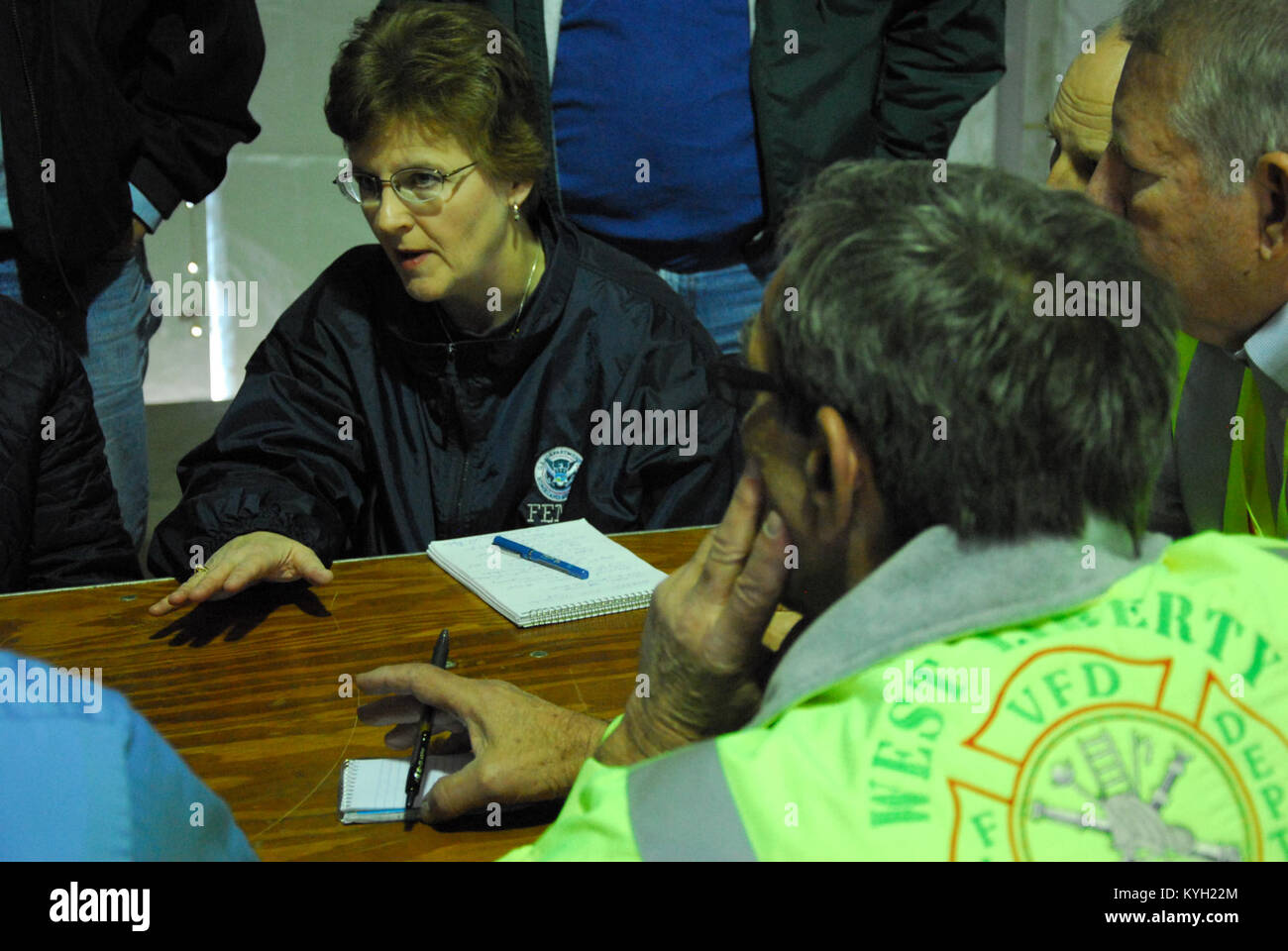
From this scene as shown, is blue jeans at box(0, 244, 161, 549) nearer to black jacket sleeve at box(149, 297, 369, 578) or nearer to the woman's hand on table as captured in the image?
black jacket sleeve at box(149, 297, 369, 578)

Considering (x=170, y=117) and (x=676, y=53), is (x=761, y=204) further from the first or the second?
(x=170, y=117)

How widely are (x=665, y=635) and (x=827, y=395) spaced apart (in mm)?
352

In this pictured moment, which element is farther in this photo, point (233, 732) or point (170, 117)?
point (170, 117)

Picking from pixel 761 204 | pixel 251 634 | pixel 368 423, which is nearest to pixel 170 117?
pixel 368 423

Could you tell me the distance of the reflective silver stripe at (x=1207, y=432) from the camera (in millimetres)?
1846

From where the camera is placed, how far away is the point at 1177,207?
1.57 metres

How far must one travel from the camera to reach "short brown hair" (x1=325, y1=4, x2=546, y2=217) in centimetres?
217

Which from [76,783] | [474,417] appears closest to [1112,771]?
[76,783]

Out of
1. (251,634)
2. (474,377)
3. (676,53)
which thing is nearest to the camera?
(251,634)

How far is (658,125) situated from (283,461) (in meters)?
1.09

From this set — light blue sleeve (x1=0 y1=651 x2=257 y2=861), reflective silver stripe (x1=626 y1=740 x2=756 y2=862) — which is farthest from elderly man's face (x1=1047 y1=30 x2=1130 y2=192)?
light blue sleeve (x1=0 y1=651 x2=257 y2=861)

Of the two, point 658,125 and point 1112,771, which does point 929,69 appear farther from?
point 1112,771
